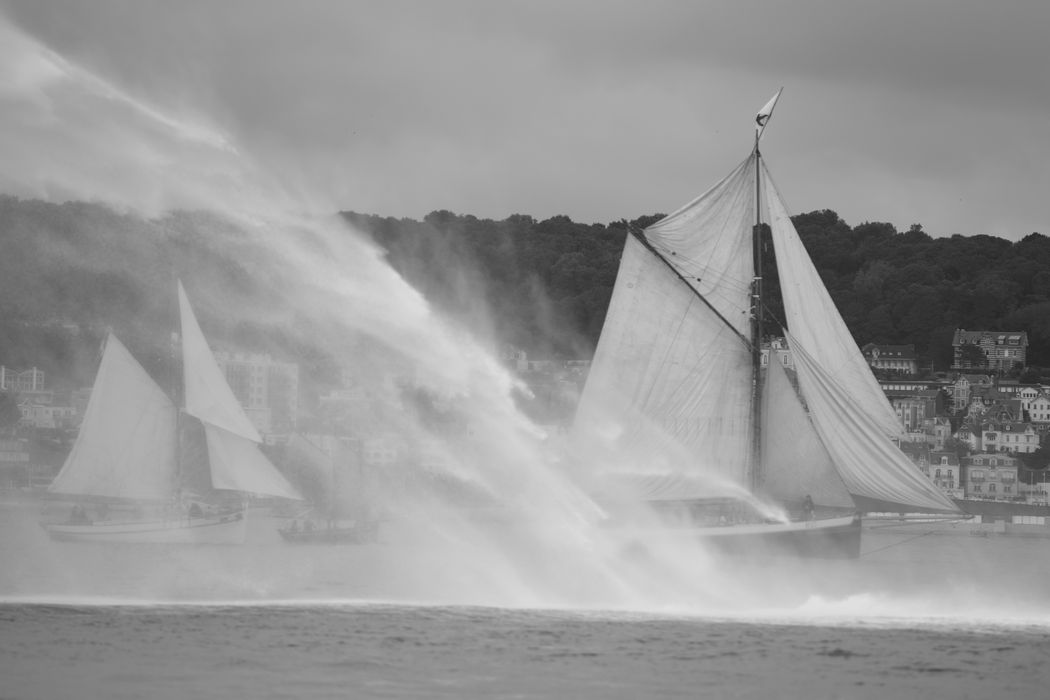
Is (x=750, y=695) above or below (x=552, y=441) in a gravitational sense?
below

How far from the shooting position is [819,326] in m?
74.9

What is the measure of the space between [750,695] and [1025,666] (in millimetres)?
8997

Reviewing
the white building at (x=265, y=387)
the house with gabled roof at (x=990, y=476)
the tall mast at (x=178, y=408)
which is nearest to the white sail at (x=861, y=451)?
the tall mast at (x=178, y=408)

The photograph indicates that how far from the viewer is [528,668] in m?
46.5

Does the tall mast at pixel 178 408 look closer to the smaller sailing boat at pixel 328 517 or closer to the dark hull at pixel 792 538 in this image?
the smaller sailing boat at pixel 328 517

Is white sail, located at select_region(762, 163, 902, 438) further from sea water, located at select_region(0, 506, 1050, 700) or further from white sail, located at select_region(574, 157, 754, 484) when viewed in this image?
sea water, located at select_region(0, 506, 1050, 700)

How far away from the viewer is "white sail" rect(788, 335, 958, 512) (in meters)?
70.3

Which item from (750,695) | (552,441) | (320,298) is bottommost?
(750,695)

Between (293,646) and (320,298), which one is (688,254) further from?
(293,646)

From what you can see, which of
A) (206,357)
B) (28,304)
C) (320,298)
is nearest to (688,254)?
(320,298)

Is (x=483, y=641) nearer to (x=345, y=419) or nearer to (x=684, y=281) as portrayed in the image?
(x=684, y=281)

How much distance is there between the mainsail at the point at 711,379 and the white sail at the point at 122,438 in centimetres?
2275

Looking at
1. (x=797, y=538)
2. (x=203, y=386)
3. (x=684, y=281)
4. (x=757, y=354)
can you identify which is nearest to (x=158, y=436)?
(x=203, y=386)

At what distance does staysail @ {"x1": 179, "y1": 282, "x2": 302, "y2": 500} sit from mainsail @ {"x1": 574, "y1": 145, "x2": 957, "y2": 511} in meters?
19.9
